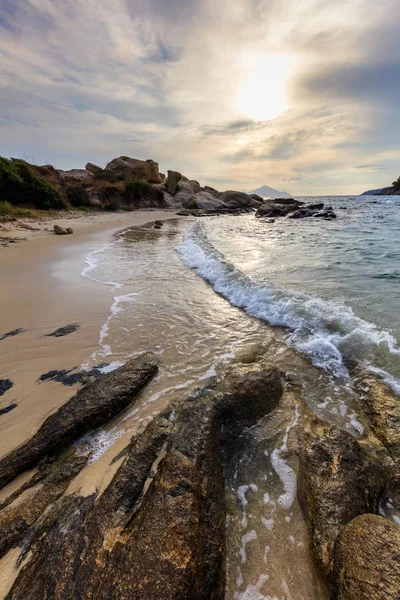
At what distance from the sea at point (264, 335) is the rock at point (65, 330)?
0.54 m

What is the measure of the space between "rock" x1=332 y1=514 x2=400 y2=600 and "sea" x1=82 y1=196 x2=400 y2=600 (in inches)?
11.3

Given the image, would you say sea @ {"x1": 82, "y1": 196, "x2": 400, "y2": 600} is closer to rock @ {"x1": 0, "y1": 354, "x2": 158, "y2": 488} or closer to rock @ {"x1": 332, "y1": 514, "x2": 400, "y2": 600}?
rock @ {"x1": 0, "y1": 354, "x2": 158, "y2": 488}

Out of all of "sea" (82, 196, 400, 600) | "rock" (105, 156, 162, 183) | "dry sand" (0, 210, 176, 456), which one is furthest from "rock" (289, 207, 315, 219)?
"dry sand" (0, 210, 176, 456)

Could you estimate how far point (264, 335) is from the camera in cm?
509

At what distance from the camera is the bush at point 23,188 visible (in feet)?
67.3

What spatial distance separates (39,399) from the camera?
126 inches

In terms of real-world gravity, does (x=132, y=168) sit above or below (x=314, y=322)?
above

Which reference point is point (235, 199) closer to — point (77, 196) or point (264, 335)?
point (77, 196)

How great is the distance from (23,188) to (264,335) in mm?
24426

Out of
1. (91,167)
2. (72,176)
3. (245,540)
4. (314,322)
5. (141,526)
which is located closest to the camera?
(141,526)

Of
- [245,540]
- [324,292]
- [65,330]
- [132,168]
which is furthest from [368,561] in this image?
[132,168]

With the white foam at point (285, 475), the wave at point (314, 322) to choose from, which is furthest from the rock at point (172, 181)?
the white foam at point (285, 475)

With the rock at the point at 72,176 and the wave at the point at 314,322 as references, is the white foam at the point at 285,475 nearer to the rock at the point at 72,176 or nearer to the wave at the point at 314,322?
the wave at the point at 314,322

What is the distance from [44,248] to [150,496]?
12.3m
